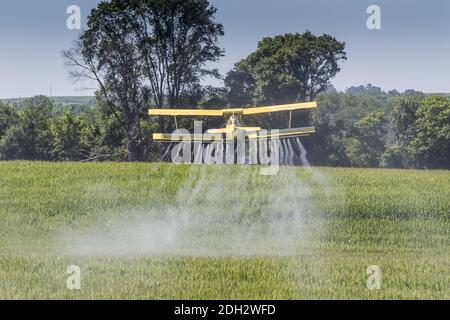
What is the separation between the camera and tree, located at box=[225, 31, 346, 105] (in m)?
45.3

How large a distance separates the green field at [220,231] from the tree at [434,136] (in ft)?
101

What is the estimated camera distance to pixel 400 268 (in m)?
17.8

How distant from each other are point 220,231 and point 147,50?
1906 centimetres

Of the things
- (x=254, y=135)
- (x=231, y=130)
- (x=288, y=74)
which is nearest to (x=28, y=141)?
(x=288, y=74)

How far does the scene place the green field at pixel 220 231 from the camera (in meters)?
15.3

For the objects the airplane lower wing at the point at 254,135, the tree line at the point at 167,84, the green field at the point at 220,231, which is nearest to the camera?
the green field at the point at 220,231

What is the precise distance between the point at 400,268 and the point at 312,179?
12211mm

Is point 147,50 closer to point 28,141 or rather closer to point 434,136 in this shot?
point 28,141

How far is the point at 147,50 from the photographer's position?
40.1 metres

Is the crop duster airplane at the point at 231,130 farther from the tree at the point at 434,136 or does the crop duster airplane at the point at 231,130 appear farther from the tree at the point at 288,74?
the tree at the point at 434,136

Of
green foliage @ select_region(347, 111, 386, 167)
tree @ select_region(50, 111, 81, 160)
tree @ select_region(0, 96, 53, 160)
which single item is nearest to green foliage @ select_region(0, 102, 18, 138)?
tree @ select_region(0, 96, 53, 160)

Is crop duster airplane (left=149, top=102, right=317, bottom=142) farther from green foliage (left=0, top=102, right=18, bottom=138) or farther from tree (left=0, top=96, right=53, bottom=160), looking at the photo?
green foliage (left=0, top=102, right=18, bottom=138)

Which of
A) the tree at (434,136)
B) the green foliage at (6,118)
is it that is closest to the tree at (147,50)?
the green foliage at (6,118)

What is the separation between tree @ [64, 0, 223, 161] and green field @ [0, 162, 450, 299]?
10.5 metres
